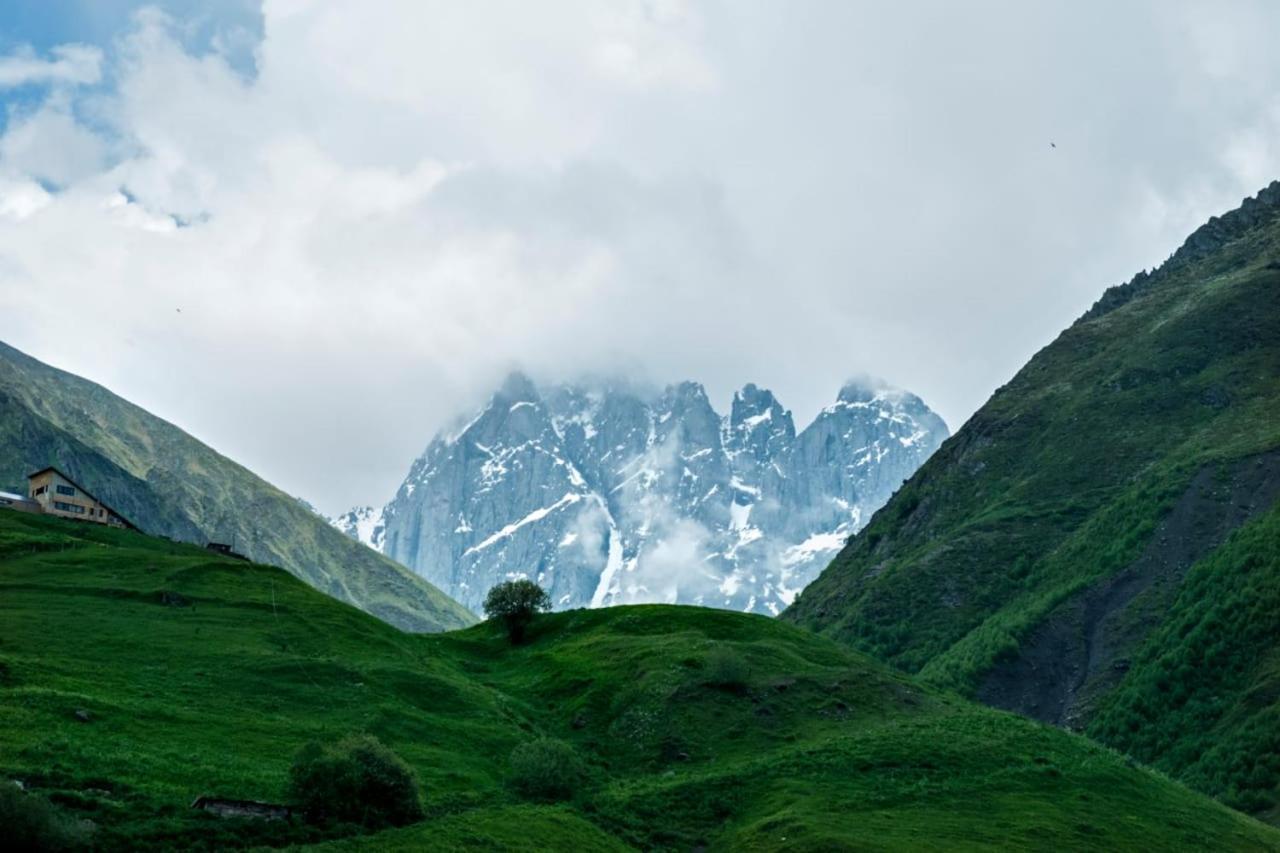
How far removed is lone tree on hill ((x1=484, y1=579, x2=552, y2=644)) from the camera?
130m

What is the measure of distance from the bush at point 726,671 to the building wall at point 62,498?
9633cm

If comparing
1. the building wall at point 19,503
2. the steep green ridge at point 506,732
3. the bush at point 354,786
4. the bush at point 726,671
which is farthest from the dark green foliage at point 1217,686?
the building wall at point 19,503

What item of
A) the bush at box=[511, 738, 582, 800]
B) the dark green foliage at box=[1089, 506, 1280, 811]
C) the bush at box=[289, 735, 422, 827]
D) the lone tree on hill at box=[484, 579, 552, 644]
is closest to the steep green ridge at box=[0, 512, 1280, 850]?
the bush at box=[511, 738, 582, 800]

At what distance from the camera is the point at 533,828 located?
61000 mm

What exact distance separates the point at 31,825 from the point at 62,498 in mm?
126347

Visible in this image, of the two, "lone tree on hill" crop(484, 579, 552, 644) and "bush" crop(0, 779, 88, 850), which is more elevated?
"lone tree on hill" crop(484, 579, 552, 644)

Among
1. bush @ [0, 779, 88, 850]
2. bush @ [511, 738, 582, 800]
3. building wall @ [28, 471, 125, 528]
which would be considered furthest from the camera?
building wall @ [28, 471, 125, 528]

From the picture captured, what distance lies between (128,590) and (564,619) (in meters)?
48.1

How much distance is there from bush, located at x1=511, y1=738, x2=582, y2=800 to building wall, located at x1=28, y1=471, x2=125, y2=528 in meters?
104

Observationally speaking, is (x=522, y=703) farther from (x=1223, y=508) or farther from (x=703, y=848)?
(x=1223, y=508)

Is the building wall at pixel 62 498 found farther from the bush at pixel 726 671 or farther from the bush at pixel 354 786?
the bush at pixel 354 786

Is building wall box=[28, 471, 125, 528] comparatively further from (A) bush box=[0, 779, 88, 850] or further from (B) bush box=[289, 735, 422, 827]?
(A) bush box=[0, 779, 88, 850]

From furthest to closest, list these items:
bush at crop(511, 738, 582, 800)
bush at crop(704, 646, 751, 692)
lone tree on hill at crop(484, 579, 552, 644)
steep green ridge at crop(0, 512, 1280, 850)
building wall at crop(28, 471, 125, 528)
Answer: building wall at crop(28, 471, 125, 528), lone tree on hill at crop(484, 579, 552, 644), bush at crop(704, 646, 751, 692), bush at crop(511, 738, 582, 800), steep green ridge at crop(0, 512, 1280, 850)

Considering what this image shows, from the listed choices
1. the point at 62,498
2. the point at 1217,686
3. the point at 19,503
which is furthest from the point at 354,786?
the point at 1217,686
